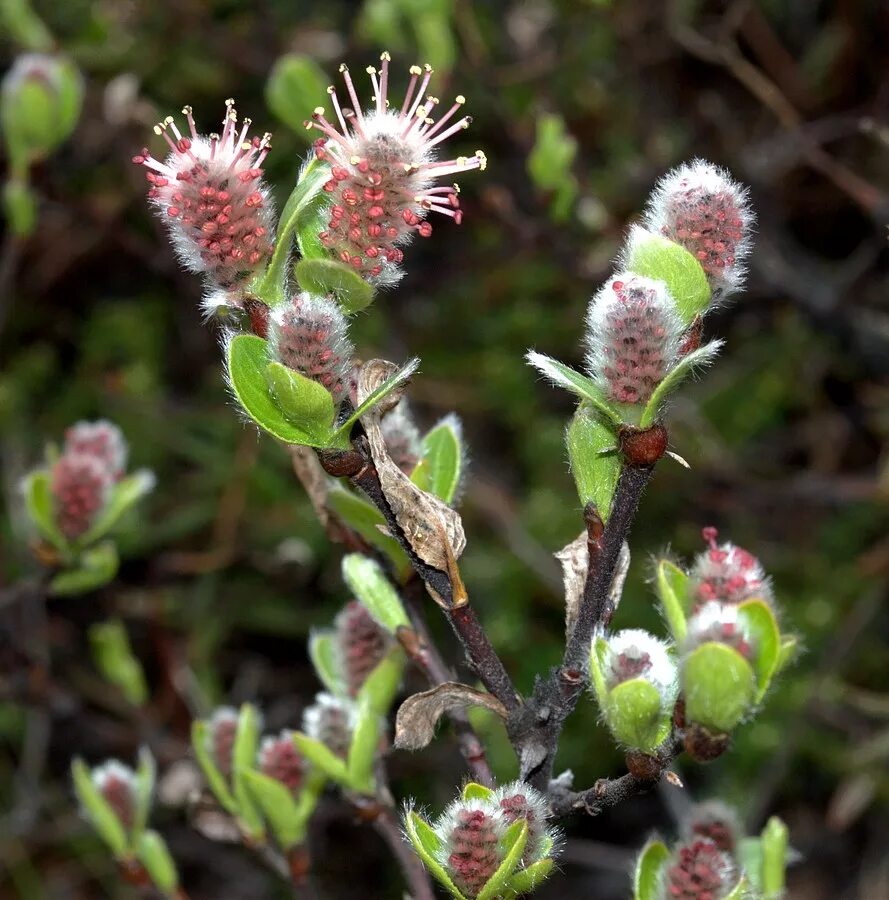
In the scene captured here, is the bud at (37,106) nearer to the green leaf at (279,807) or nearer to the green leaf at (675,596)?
the green leaf at (279,807)

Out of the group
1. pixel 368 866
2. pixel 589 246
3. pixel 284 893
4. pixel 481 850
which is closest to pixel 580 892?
pixel 368 866

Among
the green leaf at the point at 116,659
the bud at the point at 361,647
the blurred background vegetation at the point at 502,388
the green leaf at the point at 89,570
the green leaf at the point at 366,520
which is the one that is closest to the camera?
the green leaf at the point at 366,520

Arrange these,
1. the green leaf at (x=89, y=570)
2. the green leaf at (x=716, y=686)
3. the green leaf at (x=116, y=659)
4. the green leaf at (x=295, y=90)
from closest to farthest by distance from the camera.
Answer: the green leaf at (x=716, y=686)
the green leaf at (x=89, y=570)
the green leaf at (x=116, y=659)
the green leaf at (x=295, y=90)

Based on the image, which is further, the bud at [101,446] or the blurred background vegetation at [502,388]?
the blurred background vegetation at [502,388]

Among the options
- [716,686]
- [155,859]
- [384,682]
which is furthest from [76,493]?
[716,686]

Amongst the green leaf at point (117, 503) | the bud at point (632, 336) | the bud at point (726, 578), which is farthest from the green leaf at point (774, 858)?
the green leaf at point (117, 503)

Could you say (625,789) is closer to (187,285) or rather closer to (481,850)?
(481,850)

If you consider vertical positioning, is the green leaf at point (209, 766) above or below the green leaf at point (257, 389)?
below

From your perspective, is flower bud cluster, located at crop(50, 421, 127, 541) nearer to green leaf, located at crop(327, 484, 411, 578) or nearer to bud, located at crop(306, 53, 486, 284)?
green leaf, located at crop(327, 484, 411, 578)
